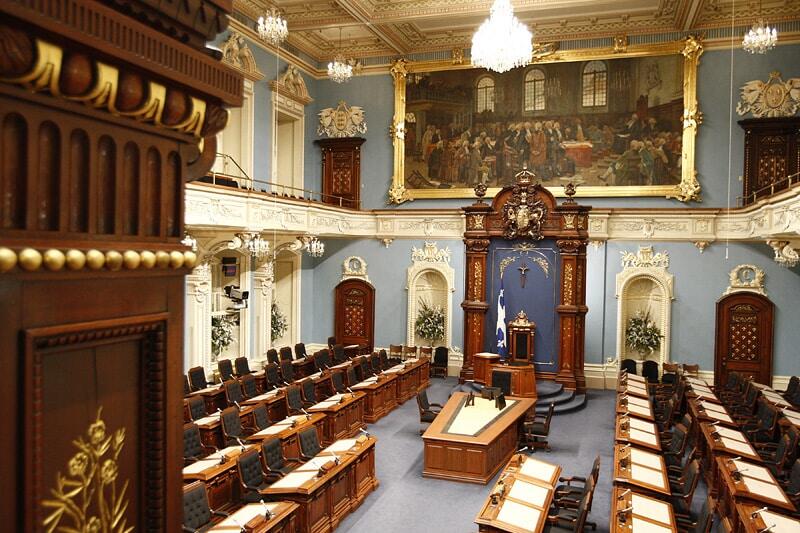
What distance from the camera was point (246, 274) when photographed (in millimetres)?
16609

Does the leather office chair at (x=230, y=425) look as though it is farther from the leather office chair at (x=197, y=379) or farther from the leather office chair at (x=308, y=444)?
the leather office chair at (x=197, y=379)

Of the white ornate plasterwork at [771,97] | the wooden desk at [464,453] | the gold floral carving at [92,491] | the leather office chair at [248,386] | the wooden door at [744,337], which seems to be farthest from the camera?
the white ornate plasterwork at [771,97]

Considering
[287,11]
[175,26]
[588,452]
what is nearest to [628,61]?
[287,11]

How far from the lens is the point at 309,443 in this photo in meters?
9.46

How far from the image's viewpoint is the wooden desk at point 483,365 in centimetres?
1564

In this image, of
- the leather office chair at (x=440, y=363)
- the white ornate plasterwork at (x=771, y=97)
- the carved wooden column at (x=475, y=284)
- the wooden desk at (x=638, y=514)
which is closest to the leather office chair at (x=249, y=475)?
the wooden desk at (x=638, y=514)

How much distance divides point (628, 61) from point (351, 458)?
14.4m

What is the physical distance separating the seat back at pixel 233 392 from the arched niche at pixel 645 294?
10.6 metres

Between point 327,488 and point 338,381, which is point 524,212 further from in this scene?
point 327,488

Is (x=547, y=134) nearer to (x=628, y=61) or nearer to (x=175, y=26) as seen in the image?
(x=628, y=61)

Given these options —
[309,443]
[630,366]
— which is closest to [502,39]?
[309,443]

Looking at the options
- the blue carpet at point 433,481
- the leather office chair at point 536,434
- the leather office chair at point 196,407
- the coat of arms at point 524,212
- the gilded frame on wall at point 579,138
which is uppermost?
the gilded frame on wall at point 579,138

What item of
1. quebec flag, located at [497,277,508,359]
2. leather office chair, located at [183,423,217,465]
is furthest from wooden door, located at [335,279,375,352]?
leather office chair, located at [183,423,217,465]

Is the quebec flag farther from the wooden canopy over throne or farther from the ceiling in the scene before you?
the ceiling
